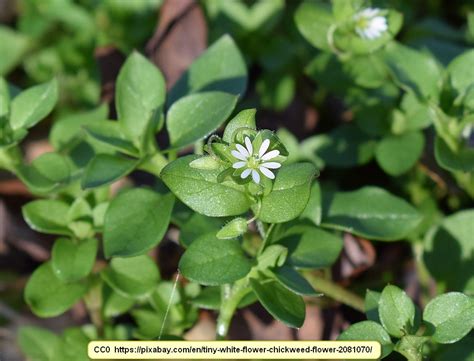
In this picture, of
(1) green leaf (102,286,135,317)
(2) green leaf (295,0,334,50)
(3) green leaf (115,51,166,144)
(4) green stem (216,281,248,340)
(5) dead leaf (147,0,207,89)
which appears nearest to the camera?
(4) green stem (216,281,248,340)

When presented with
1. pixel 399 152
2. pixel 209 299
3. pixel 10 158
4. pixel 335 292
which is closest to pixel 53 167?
pixel 10 158

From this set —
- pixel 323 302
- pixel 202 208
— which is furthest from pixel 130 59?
pixel 323 302

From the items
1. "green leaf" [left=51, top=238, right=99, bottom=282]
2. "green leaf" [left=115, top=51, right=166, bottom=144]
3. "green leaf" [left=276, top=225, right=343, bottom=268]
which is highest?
"green leaf" [left=115, top=51, right=166, bottom=144]

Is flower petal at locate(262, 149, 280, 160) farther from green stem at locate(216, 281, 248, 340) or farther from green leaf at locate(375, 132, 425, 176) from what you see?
green leaf at locate(375, 132, 425, 176)

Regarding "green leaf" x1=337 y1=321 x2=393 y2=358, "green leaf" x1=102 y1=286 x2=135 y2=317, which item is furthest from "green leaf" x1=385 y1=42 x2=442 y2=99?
"green leaf" x1=102 y1=286 x2=135 y2=317

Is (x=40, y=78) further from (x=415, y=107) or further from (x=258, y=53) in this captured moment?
(x=415, y=107)

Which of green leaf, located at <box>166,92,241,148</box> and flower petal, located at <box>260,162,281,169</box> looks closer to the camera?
flower petal, located at <box>260,162,281,169</box>

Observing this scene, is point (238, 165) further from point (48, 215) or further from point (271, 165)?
point (48, 215)
